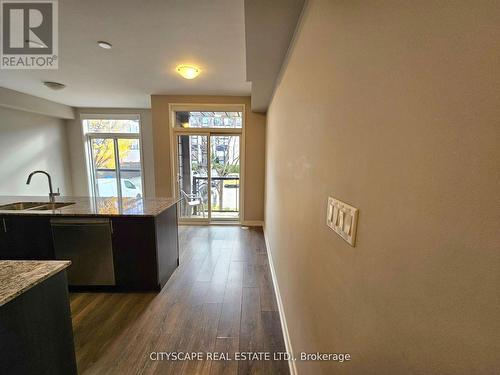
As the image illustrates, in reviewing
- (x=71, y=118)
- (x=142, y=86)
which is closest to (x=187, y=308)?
(x=142, y=86)

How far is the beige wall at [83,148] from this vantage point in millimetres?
5344

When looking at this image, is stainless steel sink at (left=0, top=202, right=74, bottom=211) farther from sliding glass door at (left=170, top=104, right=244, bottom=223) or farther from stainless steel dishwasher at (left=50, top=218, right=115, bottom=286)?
sliding glass door at (left=170, top=104, right=244, bottom=223)

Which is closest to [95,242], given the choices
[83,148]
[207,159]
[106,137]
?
[207,159]

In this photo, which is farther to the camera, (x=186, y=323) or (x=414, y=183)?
(x=186, y=323)

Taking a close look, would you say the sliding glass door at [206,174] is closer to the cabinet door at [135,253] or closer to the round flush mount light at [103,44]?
the round flush mount light at [103,44]

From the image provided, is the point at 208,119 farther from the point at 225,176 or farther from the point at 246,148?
the point at 225,176

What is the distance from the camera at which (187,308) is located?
2.01m

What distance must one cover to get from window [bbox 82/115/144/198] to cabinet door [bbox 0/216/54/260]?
11.7 ft

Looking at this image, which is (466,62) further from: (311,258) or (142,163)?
(142,163)

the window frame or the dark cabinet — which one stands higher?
the window frame

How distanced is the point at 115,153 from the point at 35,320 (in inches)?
213

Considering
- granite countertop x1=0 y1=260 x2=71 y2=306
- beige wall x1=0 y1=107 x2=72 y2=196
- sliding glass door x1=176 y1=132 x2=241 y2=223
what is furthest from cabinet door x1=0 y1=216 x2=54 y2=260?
beige wall x1=0 y1=107 x2=72 y2=196

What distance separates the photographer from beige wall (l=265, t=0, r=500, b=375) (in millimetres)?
299

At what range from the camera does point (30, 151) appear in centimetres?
457
